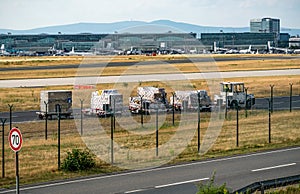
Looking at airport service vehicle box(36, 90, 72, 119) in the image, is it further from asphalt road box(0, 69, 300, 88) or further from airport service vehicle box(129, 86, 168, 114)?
asphalt road box(0, 69, 300, 88)

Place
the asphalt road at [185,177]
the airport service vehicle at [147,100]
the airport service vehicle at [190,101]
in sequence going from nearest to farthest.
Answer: the asphalt road at [185,177] < the airport service vehicle at [147,100] < the airport service vehicle at [190,101]

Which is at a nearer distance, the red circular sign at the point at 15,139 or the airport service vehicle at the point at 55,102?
the red circular sign at the point at 15,139

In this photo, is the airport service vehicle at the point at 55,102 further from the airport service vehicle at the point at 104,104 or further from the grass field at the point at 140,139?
the grass field at the point at 140,139

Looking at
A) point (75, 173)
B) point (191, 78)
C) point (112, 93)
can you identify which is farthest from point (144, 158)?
point (191, 78)

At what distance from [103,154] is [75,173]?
128 inches

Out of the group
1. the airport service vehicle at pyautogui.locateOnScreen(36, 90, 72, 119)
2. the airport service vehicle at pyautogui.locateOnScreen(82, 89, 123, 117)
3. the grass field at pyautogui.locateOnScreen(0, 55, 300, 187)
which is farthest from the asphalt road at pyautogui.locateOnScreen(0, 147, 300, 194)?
the airport service vehicle at pyautogui.locateOnScreen(36, 90, 72, 119)

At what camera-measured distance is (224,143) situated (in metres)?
26.3

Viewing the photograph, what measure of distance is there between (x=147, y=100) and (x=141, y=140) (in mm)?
12518

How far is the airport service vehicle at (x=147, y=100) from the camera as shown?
37.2 meters

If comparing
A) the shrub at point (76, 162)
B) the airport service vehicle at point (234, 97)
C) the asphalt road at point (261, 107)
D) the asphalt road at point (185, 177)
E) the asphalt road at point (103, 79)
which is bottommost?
the asphalt road at point (185, 177)

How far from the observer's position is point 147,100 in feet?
129

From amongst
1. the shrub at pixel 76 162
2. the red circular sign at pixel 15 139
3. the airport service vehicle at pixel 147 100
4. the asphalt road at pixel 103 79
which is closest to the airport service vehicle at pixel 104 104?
the airport service vehicle at pixel 147 100

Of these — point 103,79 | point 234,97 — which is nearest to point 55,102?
point 234,97

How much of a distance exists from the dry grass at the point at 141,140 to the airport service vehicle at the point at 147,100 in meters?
1.81
